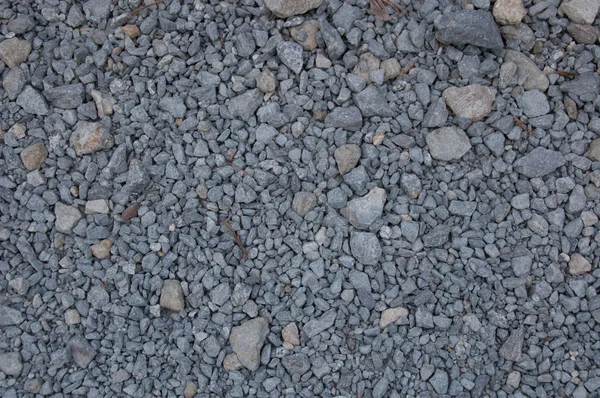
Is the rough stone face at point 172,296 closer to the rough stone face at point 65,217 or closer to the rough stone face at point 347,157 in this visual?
the rough stone face at point 65,217

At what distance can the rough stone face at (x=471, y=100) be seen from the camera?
9.07ft

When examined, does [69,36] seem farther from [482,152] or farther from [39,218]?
[482,152]

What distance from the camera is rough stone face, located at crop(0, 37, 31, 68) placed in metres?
3.02

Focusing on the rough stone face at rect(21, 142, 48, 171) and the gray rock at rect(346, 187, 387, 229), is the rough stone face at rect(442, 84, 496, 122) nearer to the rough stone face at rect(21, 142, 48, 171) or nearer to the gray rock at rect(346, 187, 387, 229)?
the gray rock at rect(346, 187, 387, 229)

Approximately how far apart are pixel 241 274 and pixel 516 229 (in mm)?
1331

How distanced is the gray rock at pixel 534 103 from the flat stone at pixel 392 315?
3.67 ft

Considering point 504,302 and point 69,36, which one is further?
point 69,36

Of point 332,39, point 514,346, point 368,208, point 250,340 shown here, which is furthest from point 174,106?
point 514,346

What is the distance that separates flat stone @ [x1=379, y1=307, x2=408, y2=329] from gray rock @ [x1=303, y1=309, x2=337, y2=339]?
0.23 meters

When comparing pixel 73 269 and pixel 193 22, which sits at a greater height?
pixel 193 22

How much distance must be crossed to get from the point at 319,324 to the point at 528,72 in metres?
1.57

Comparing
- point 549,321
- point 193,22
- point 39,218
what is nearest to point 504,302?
point 549,321

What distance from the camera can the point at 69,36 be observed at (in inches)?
121

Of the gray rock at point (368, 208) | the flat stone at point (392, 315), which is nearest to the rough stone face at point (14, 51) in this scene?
the gray rock at point (368, 208)
